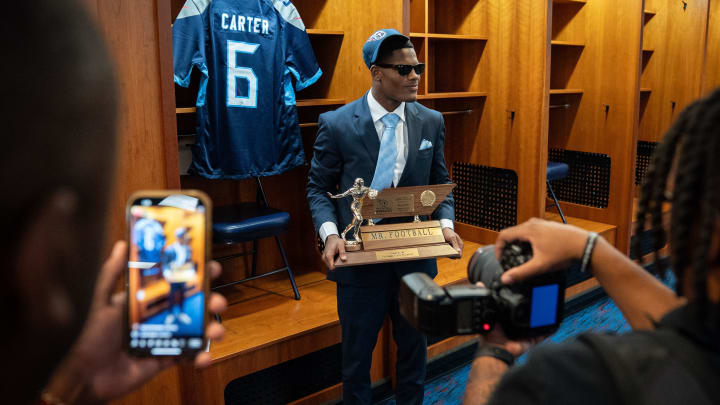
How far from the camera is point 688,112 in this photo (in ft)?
2.23

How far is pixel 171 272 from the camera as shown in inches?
33.6

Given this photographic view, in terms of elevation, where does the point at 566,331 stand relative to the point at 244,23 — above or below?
below

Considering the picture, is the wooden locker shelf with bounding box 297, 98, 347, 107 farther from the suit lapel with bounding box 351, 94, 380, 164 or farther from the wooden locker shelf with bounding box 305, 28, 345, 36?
the suit lapel with bounding box 351, 94, 380, 164

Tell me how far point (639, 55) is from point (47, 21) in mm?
4577

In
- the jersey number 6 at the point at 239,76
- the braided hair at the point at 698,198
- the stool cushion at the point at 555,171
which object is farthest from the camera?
the stool cushion at the point at 555,171

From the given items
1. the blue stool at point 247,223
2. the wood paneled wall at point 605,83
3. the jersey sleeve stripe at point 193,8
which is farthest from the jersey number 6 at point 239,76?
the wood paneled wall at point 605,83

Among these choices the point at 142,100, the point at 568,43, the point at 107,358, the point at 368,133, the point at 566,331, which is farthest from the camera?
the point at 568,43

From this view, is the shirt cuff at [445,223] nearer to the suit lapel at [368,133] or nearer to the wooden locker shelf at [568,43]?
the suit lapel at [368,133]

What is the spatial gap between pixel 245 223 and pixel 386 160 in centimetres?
88

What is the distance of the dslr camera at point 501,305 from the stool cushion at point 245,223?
6.21 feet

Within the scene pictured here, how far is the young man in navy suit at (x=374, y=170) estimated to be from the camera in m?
2.27

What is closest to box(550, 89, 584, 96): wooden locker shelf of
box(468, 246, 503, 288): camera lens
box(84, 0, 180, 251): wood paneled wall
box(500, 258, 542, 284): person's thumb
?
box(84, 0, 180, 251): wood paneled wall

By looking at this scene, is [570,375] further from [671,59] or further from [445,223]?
[671,59]

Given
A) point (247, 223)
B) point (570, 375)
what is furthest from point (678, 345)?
point (247, 223)
